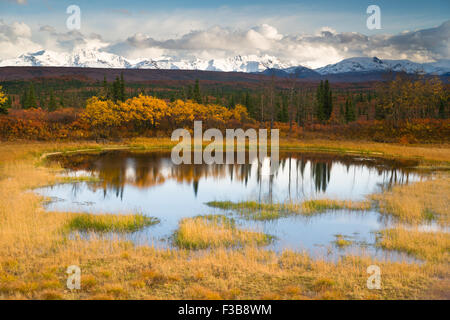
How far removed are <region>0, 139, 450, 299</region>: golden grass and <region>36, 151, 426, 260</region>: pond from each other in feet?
A: 5.43

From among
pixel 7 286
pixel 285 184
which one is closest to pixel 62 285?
pixel 7 286

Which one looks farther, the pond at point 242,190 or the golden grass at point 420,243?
the pond at point 242,190

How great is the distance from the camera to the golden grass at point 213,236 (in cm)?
1334

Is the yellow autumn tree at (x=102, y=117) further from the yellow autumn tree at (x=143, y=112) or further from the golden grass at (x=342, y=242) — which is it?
the golden grass at (x=342, y=242)

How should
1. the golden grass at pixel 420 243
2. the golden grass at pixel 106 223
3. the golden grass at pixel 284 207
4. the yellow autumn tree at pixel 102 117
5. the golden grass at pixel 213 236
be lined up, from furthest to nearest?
the yellow autumn tree at pixel 102 117 → the golden grass at pixel 284 207 → the golden grass at pixel 106 223 → the golden grass at pixel 213 236 → the golden grass at pixel 420 243

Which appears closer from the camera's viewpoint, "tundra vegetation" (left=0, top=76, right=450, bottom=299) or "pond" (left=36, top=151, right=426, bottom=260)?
"tundra vegetation" (left=0, top=76, right=450, bottom=299)

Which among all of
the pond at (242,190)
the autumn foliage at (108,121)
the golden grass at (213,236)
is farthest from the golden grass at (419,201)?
the autumn foliage at (108,121)

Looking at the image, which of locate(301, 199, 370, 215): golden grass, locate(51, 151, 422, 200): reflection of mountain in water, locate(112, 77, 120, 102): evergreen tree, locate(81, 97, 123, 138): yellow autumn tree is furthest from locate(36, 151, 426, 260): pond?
locate(112, 77, 120, 102): evergreen tree

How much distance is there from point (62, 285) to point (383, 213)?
49.2 ft

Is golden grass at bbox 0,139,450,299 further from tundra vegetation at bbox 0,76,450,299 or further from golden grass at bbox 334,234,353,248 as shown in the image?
golden grass at bbox 334,234,353,248

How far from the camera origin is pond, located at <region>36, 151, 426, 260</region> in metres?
15.1

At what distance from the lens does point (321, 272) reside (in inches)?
410

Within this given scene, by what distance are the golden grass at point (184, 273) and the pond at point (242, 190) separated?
5.43 ft
